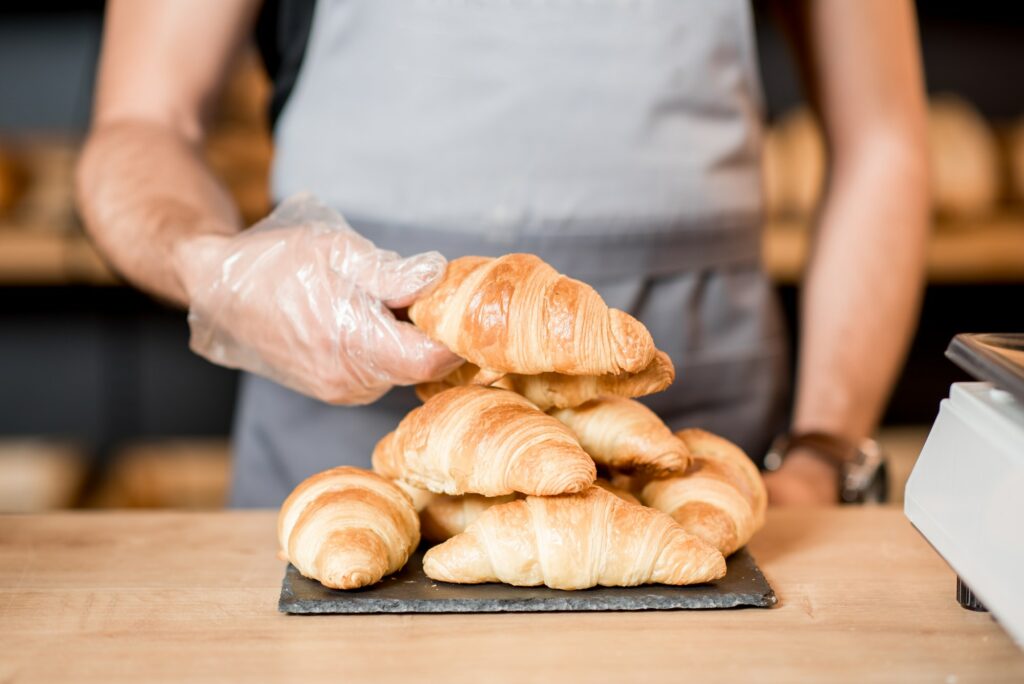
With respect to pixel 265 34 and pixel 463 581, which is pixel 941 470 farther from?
pixel 265 34

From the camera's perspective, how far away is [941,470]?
0.66m

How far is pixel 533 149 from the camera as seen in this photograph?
112 cm

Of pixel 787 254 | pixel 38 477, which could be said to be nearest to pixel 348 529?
pixel 787 254

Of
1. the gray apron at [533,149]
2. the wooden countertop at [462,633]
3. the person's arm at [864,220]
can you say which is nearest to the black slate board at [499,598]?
the wooden countertop at [462,633]

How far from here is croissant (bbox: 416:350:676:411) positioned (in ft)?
2.38

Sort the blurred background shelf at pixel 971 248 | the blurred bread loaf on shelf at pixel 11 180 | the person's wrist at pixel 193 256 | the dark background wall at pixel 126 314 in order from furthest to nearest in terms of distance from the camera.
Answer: the dark background wall at pixel 126 314 → the blurred background shelf at pixel 971 248 → the blurred bread loaf on shelf at pixel 11 180 → the person's wrist at pixel 193 256

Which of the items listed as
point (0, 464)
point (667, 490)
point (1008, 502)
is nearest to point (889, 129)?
point (667, 490)

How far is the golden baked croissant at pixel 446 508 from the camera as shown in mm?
749

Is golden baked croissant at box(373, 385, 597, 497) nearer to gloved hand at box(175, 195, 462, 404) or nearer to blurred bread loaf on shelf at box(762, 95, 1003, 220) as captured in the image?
gloved hand at box(175, 195, 462, 404)

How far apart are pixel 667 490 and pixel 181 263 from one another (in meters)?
0.45

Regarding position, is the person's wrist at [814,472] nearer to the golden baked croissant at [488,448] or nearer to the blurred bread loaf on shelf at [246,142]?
the golden baked croissant at [488,448]

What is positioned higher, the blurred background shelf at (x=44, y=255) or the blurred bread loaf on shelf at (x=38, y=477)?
the blurred background shelf at (x=44, y=255)

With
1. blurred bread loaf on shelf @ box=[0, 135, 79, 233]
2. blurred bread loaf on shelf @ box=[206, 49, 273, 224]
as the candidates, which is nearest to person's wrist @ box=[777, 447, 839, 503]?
blurred bread loaf on shelf @ box=[206, 49, 273, 224]

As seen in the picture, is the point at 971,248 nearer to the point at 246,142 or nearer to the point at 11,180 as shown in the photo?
the point at 246,142
